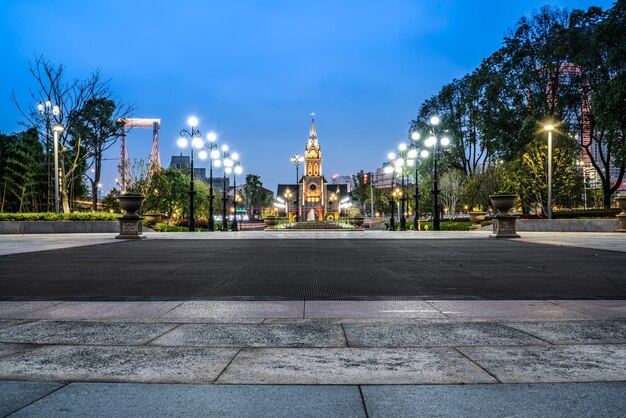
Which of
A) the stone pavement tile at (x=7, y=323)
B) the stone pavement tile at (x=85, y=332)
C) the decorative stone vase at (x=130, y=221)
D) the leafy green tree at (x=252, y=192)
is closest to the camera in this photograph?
the stone pavement tile at (x=85, y=332)

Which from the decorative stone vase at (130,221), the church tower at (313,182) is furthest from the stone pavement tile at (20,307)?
the church tower at (313,182)

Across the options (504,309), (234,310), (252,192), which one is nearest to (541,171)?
(504,309)

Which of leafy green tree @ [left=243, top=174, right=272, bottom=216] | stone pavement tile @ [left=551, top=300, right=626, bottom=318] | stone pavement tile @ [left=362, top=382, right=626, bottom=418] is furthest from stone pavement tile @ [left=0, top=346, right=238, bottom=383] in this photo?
leafy green tree @ [left=243, top=174, right=272, bottom=216]

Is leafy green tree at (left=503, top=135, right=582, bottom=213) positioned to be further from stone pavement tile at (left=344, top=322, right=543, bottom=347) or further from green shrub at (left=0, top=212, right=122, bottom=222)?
stone pavement tile at (left=344, top=322, right=543, bottom=347)

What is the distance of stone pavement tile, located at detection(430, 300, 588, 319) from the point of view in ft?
20.3

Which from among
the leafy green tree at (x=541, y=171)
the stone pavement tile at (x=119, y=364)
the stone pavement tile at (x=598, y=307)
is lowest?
the stone pavement tile at (x=598, y=307)

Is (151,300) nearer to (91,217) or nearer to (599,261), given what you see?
(599,261)

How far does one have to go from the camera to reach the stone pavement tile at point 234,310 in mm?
6199

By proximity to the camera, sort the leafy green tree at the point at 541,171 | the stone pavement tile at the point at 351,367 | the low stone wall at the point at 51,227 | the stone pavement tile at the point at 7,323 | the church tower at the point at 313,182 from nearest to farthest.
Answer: the stone pavement tile at the point at 351,367, the stone pavement tile at the point at 7,323, the low stone wall at the point at 51,227, the leafy green tree at the point at 541,171, the church tower at the point at 313,182

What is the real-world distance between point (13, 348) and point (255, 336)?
96.2 inches

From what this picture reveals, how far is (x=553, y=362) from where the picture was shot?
418 cm

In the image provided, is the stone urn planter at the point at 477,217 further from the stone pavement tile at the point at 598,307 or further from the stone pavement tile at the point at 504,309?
the stone pavement tile at the point at 504,309

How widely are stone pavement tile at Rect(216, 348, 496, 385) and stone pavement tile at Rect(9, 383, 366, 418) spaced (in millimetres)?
212

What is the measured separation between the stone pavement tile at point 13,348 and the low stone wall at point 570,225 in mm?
34109
